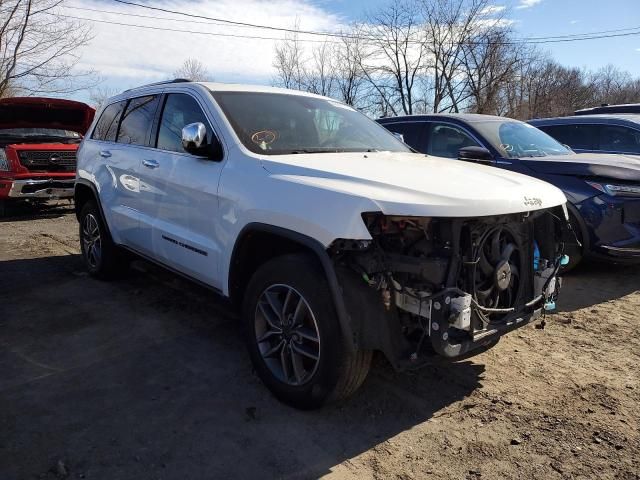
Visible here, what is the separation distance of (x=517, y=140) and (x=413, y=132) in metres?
1.30

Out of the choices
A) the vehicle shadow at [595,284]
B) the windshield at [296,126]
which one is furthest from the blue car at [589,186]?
the windshield at [296,126]

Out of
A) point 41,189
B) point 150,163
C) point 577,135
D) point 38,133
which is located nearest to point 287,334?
point 150,163

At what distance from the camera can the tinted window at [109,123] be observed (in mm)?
5164

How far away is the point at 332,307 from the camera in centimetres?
264

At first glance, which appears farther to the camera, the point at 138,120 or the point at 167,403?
the point at 138,120

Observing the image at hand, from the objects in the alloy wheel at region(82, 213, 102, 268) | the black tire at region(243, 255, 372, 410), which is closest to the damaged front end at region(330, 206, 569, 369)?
the black tire at region(243, 255, 372, 410)

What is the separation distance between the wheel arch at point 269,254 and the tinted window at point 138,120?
181cm

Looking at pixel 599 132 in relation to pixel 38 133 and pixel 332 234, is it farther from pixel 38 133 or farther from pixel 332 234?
pixel 38 133

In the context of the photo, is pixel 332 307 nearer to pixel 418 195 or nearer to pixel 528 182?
pixel 418 195

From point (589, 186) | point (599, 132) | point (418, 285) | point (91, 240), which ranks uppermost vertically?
point (599, 132)

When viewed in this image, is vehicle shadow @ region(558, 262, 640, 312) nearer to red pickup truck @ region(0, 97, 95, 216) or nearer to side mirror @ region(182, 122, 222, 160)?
side mirror @ region(182, 122, 222, 160)

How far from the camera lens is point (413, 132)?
6.75 meters

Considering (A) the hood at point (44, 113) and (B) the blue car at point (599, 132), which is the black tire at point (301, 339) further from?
(A) the hood at point (44, 113)

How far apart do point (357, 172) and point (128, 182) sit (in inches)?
102
